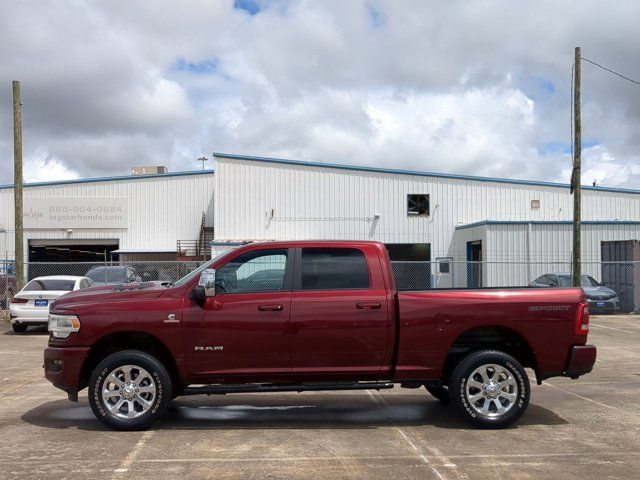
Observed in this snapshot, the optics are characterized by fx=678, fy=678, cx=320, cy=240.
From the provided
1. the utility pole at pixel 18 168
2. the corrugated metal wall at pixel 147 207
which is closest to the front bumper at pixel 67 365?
the utility pole at pixel 18 168

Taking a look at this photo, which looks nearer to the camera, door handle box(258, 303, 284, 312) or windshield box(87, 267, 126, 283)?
door handle box(258, 303, 284, 312)

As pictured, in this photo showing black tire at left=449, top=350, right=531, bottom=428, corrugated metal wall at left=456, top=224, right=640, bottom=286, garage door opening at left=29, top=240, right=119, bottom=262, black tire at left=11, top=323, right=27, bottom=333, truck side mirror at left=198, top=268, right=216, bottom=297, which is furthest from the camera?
garage door opening at left=29, top=240, right=119, bottom=262

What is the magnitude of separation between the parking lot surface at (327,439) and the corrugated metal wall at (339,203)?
76.9ft

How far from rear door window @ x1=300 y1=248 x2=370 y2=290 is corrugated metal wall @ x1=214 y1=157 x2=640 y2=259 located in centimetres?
2535

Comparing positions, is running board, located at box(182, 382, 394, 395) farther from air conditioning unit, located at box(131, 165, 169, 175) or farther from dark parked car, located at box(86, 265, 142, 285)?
air conditioning unit, located at box(131, 165, 169, 175)

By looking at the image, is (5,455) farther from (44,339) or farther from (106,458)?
(44,339)

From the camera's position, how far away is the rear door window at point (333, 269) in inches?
281

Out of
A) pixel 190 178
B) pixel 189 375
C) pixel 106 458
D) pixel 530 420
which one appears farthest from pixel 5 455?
pixel 190 178

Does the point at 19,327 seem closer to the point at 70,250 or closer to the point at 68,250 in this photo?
the point at 70,250

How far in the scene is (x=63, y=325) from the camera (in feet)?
22.9

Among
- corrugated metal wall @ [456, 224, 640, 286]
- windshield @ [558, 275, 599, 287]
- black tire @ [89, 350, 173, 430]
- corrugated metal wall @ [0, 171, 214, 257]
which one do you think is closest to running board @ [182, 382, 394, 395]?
black tire @ [89, 350, 173, 430]

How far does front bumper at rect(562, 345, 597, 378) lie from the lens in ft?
23.4

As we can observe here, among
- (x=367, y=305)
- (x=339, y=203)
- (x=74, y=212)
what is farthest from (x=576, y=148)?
(x=74, y=212)

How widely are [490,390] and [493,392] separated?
0.04 meters
